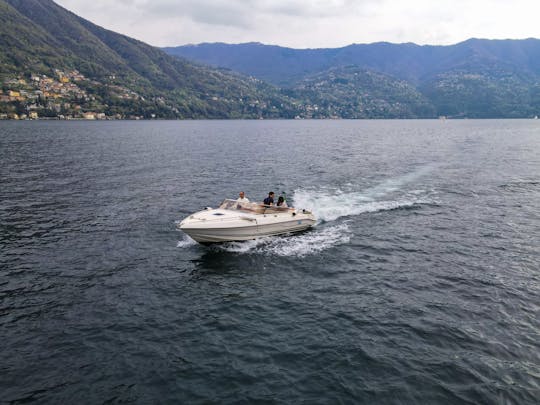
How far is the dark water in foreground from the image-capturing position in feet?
45.3

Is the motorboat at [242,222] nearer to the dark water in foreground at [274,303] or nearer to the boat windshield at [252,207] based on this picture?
the boat windshield at [252,207]

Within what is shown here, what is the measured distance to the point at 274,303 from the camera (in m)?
19.8

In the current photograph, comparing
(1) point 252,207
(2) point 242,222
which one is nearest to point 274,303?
(2) point 242,222

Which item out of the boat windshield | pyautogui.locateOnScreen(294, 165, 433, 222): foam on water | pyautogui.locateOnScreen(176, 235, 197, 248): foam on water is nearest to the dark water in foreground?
pyautogui.locateOnScreen(176, 235, 197, 248): foam on water

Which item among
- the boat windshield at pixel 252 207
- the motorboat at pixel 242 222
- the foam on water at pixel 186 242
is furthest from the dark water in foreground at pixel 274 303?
the boat windshield at pixel 252 207

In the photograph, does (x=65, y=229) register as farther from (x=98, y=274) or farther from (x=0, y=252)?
(x=98, y=274)

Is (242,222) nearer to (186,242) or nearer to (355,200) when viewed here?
(186,242)

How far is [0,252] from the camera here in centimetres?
2547

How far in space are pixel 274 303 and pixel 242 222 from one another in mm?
9432

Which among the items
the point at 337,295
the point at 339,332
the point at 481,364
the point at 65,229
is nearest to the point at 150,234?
the point at 65,229

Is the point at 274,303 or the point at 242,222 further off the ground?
the point at 242,222

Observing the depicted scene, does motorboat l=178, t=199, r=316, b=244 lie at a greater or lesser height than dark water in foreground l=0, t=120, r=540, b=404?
A: greater

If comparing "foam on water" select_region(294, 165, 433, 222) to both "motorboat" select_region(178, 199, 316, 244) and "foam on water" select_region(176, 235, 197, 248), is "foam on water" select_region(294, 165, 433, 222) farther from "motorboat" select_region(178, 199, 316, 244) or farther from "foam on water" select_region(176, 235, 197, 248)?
"foam on water" select_region(176, 235, 197, 248)

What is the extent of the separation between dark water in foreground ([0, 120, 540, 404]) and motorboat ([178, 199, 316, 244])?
109 cm
